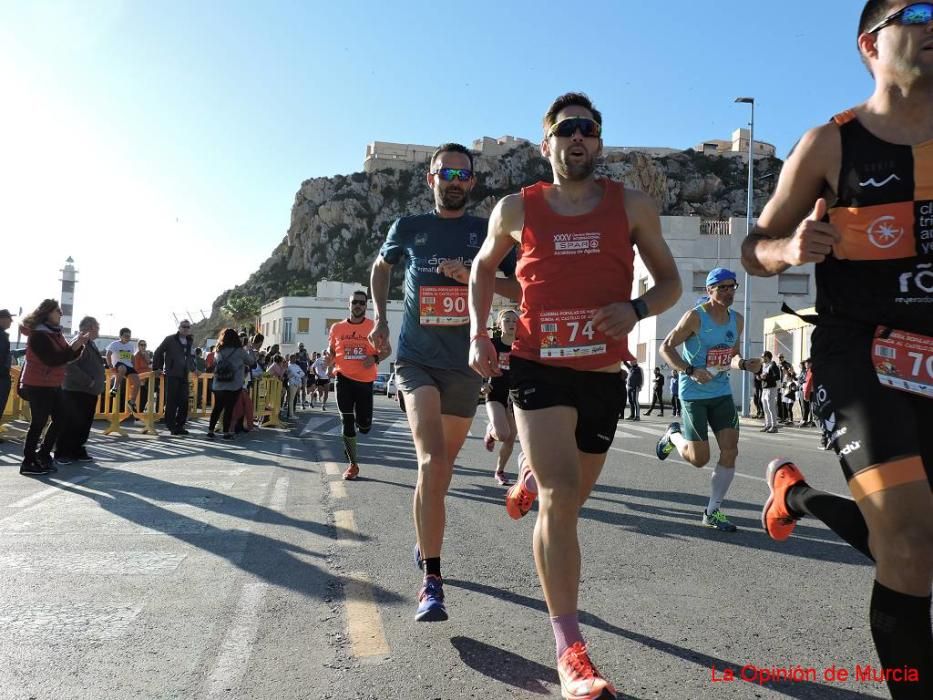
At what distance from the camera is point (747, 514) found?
6.32m

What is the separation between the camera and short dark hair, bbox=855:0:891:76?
2.34 meters

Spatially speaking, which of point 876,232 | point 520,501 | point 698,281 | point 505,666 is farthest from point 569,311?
point 698,281

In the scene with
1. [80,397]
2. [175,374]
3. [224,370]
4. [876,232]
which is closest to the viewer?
[876,232]

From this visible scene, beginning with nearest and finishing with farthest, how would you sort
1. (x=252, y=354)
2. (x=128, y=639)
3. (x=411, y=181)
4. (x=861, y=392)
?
1. (x=861, y=392)
2. (x=128, y=639)
3. (x=252, y=354)
4. (x=411, y=181)

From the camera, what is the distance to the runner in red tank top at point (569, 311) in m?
2.75

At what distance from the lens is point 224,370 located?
12805 mm

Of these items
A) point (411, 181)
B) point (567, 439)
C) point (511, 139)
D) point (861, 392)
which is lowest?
point (567, 439)

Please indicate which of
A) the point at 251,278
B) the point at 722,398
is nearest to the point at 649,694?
the point at 722,398

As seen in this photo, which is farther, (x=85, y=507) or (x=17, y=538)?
(x=85, y=507)

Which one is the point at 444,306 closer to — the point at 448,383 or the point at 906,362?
the point at 448,383

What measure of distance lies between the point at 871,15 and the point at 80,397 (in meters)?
9.46

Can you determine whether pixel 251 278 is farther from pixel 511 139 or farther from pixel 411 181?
pixel 511 139

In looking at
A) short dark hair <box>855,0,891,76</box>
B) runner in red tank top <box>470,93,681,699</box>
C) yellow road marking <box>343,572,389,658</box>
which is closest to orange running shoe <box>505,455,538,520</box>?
runner in red tank top <box>470,93,681,699</box>

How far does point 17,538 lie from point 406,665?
3465mm
